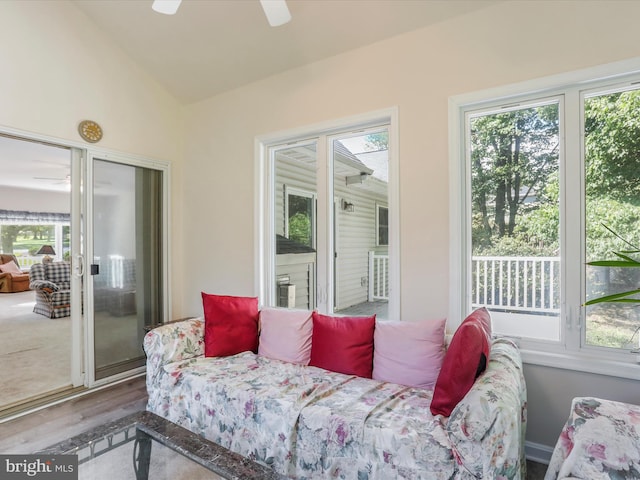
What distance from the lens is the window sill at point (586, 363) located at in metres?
1.86

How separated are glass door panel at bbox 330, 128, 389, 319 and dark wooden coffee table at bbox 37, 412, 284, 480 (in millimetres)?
1630

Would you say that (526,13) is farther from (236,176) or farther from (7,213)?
(7,213)

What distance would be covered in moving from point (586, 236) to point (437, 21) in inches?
66.9

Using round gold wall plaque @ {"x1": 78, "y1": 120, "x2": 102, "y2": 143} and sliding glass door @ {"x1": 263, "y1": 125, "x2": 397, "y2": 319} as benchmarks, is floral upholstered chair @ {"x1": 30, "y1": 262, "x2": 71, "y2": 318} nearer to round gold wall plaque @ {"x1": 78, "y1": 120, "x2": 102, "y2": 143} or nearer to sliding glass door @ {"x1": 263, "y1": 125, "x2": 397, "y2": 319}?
round gold wall plaque @ {"x1": 78, "y1": 120, "x2": 102, "y2": 143}

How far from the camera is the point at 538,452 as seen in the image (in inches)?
81.3

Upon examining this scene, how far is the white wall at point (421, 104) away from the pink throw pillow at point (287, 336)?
28.6 inches

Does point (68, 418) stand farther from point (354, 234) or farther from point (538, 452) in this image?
point (538, 452)

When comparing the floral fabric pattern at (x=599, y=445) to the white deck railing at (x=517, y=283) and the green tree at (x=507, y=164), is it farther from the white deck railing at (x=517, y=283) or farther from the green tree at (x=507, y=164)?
the green tree at (x=507, y=164)

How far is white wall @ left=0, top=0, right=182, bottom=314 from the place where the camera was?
102 inches

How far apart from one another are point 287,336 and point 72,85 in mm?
2799

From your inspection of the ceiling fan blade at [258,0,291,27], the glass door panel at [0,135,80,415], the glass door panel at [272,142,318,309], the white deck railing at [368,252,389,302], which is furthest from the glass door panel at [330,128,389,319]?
the glass door panel at [0,135,80,415]

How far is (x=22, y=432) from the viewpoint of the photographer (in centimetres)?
238

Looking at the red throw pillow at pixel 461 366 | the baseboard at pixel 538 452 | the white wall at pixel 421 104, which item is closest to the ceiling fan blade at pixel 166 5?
the white wall at pixel 421 104

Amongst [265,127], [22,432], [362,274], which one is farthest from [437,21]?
[22,432]
